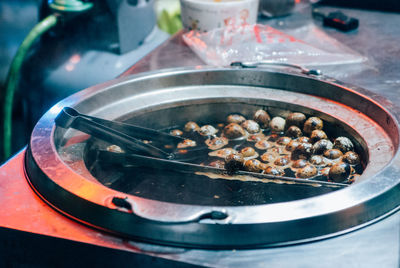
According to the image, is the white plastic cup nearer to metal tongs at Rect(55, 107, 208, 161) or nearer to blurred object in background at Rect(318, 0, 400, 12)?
metal tongs at Rect(55, 107, 208, 161)

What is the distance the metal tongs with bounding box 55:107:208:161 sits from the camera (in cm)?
146

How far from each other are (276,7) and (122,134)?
1.98 m

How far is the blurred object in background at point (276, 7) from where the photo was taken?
301 centimetres

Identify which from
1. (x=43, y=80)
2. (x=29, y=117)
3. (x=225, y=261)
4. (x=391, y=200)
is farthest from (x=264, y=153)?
(x=29, y=117)

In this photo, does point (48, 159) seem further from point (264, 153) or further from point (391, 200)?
point (391, 200)

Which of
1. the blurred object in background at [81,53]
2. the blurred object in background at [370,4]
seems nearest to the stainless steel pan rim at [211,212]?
the blurred object in background at [81,53]

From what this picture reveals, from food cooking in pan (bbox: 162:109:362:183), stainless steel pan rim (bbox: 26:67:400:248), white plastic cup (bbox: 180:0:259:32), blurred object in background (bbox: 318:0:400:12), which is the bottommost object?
food cooking in pan (bbox: 162:109:362:183)

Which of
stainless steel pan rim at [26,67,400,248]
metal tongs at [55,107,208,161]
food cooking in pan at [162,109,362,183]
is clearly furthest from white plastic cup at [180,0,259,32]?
stainless steel pan rim at [26,67,400,248]

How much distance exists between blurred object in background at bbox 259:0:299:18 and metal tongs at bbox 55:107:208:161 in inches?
67.1

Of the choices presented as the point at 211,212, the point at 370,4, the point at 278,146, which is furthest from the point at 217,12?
the point at 211,212

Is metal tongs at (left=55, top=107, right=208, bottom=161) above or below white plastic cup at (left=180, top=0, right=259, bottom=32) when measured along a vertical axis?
below

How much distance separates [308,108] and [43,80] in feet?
5.68

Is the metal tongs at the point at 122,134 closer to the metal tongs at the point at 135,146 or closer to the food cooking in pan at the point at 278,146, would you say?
the metal tongs at the point at 135,146

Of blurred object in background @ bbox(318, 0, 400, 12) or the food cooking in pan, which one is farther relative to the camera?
blurred object in background @ bbox(318, 0, 400, 12)
